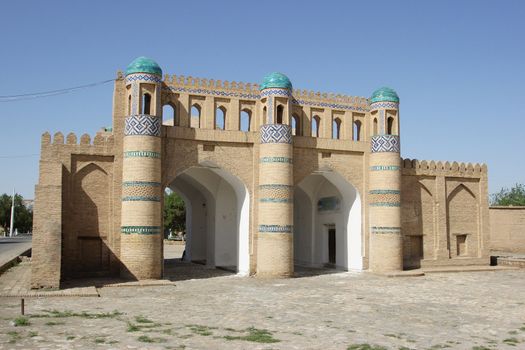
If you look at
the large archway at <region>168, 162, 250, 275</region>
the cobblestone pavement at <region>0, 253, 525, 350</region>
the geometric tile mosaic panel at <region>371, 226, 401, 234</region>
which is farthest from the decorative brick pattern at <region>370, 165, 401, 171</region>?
the large archway at <region>168, 162, 250, 275</region>

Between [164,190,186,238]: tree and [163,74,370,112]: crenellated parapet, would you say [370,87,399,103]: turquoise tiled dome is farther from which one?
[164,190,186,238]: tree

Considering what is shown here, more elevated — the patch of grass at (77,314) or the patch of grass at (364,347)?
the patch of grass at (77,314)

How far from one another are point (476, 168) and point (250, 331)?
17.5 m

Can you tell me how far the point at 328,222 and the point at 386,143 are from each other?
4.22 meters

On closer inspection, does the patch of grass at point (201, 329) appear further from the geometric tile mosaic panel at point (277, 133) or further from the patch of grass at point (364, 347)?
the geometric tile mosaic panel at point (277, 133)

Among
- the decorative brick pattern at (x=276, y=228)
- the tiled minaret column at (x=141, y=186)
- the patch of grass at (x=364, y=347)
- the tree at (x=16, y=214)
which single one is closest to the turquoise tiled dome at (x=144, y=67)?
the tiled minaret column at (x=141, y=186)

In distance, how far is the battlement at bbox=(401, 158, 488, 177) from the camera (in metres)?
21.8

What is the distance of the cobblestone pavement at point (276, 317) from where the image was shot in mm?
8383

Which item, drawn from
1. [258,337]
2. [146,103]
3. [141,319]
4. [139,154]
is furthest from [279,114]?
[258,337]

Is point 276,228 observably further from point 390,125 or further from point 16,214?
point 16,214

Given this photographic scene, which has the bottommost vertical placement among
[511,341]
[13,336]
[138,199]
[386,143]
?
[511,341]

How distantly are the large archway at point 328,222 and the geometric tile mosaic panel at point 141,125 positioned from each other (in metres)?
6.44

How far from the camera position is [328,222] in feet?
73.0

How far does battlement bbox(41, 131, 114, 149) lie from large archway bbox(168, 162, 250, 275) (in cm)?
375
